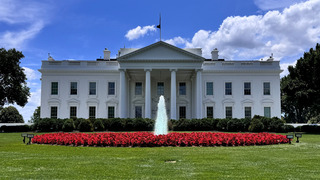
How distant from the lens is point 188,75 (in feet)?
138

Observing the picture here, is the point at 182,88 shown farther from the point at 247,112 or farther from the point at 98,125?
the point at 98,125

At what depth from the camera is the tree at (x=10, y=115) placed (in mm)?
72125

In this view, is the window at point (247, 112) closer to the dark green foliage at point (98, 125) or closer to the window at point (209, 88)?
the window at point (209, 88)

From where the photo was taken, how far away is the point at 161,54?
38.4 metres

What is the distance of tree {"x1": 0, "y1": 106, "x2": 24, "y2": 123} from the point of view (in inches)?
2840

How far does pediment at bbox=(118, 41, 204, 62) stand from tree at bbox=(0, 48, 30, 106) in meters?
13.9

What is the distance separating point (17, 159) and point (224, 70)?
33942mm

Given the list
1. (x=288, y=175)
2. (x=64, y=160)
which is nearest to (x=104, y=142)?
(x=64, y=160)

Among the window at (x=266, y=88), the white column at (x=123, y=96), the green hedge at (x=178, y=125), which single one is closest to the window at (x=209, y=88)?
the window at (x=266, y=88)

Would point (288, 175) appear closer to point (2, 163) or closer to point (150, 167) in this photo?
point (150, 167)

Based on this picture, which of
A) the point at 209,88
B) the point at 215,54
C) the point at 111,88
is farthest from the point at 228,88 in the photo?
the point at 111,88

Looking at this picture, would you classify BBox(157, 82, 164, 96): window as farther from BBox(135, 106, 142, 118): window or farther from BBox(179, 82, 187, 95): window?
BBox(135, 106, 142, 118): window

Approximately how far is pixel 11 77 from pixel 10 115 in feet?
126

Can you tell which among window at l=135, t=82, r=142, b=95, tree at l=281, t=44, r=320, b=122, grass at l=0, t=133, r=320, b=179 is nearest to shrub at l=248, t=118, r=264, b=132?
tree at l=281, t=44, r=320, b=122
